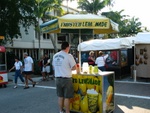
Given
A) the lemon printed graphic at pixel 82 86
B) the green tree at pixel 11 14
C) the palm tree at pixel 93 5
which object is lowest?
the lemon printed graphic at pixel 82 86

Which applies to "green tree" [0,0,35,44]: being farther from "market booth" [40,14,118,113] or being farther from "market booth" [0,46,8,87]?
"market booth" [40,14,118,113]

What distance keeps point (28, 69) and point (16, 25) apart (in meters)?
7.60

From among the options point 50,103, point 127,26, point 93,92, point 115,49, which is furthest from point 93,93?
point 127,26

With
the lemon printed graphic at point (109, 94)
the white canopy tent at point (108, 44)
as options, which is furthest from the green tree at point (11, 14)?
the lemon printed graphic at point (109, 94)

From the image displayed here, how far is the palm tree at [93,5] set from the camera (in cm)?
3077

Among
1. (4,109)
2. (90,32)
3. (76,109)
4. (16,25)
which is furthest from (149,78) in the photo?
(16,25)

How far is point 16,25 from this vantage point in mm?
17547

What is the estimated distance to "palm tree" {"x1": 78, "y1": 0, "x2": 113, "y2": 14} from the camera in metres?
30.8

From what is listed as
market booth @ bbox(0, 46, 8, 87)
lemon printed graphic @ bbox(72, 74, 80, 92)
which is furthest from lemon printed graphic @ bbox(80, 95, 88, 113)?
market booth @ bbox(0, 46, 8, 87)

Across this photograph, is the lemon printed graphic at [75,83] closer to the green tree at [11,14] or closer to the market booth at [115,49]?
the market booth at [115,49]

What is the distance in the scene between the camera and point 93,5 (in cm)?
3070

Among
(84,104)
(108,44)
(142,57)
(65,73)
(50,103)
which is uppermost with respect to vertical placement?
(108,44)

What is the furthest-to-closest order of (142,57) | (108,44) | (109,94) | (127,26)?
(127,26), (108,44), (142,57), (109,94)

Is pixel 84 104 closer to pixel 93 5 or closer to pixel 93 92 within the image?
pixel 93 92
